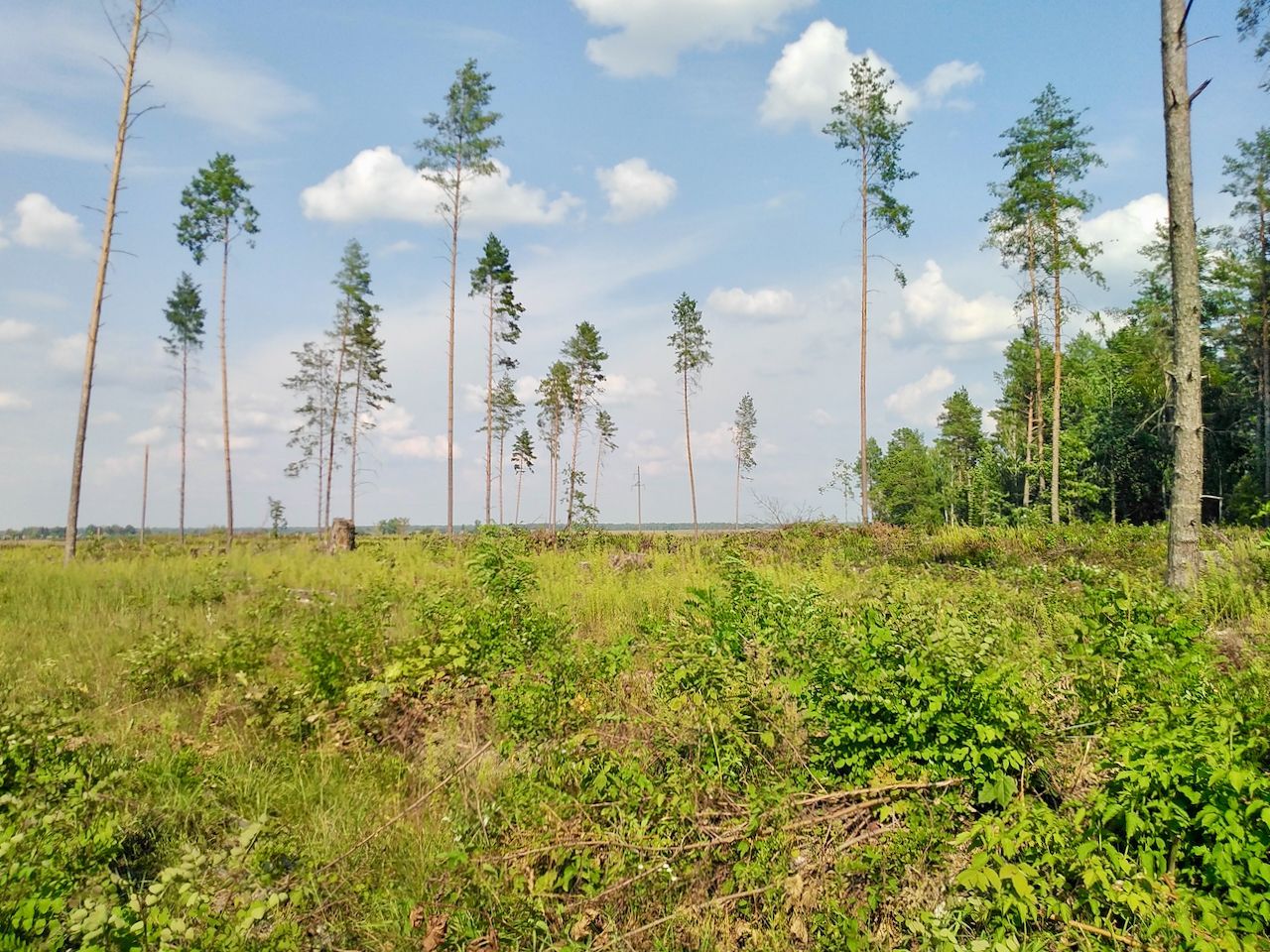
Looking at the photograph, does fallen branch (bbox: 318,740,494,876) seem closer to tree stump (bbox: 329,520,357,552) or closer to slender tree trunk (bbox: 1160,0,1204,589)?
slender tree trunk (bbox: 1160,0,1204,589)

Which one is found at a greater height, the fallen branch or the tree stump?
the tree stump

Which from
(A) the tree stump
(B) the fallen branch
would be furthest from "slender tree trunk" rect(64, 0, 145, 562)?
(B) the fallen branch

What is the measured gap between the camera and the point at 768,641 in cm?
442

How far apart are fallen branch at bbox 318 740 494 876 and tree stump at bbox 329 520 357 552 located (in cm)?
1351

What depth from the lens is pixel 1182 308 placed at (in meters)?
7.59

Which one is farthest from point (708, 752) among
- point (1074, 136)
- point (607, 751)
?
point (1074, 136)

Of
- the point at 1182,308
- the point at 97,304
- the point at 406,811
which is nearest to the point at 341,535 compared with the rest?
the point at 97,304

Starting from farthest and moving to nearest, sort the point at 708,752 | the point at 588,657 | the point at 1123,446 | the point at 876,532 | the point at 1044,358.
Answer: the point at 1044,358 < the point at 1123,446 < the point at 876,532 < the point at 588,657 < the point at 708,752

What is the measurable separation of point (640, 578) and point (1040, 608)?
203 inches

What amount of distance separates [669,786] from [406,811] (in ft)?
5.10

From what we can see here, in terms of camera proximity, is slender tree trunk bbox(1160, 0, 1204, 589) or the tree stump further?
the tree stump

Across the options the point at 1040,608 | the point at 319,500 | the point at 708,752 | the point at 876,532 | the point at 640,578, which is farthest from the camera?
the point at 319,500

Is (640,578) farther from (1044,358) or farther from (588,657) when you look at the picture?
(1044,358)

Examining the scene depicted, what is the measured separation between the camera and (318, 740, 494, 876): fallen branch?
336 cm
